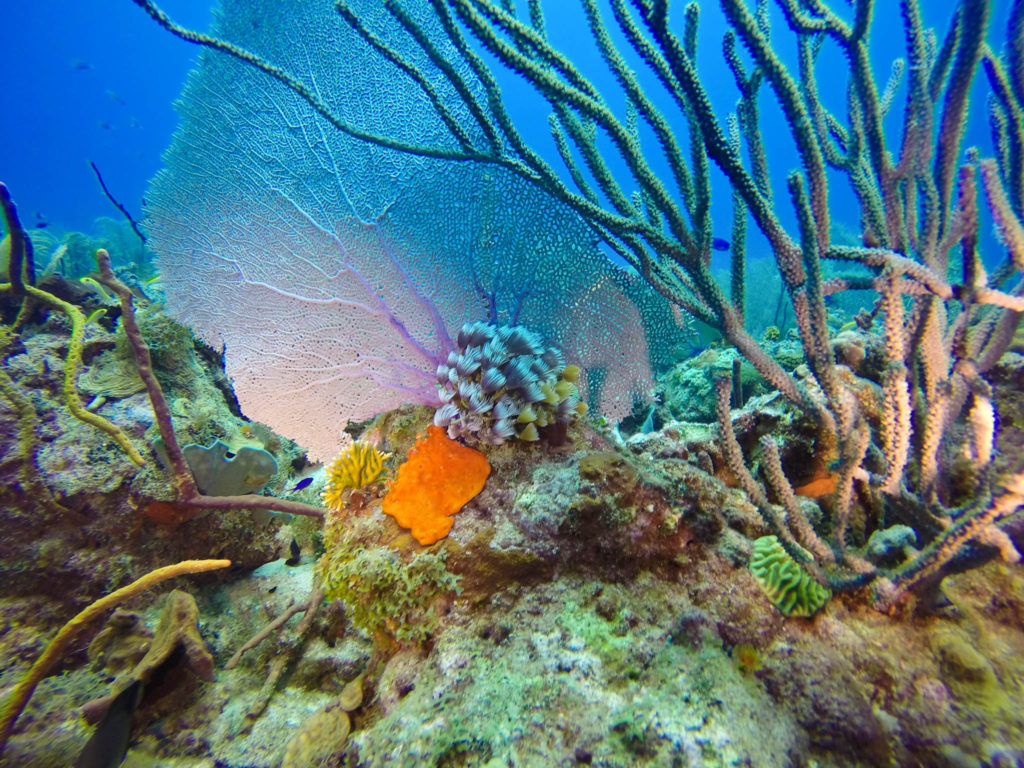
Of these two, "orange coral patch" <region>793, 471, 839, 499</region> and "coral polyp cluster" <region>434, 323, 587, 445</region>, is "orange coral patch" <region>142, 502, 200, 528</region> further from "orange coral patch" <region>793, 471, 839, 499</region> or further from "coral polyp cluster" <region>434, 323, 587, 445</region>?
"orange coral patch" <region>793, 471, 839, 499</region>

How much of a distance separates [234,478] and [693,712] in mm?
2713

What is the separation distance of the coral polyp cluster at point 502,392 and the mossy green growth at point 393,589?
2.20 feet

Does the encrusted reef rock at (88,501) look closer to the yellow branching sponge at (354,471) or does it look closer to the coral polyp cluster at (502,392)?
the yellow branching sponge at (354,471)

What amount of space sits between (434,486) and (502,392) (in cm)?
60

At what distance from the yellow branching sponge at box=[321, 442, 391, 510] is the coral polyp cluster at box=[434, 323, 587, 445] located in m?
0.41

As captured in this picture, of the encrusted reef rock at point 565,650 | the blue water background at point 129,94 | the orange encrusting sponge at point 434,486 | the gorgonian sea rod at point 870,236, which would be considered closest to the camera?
the encrusted reef rock at point 565,650

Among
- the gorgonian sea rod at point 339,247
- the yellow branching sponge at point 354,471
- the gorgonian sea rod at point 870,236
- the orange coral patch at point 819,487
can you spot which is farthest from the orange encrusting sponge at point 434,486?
the orange coral patch at point 819,487

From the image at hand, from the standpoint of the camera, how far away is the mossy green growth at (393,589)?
69.3 inches

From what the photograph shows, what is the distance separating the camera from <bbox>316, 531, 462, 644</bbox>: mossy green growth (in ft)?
5.77

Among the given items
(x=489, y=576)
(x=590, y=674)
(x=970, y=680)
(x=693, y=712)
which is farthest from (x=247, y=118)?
(x=970, y=680)

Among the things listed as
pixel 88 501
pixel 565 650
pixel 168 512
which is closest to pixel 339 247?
pixel 168 512

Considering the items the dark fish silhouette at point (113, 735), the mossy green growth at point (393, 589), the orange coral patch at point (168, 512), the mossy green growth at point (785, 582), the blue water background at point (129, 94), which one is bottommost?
the mossy green growth at point (785, 582)

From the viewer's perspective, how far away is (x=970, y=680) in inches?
48.4

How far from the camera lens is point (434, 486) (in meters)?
2.09
